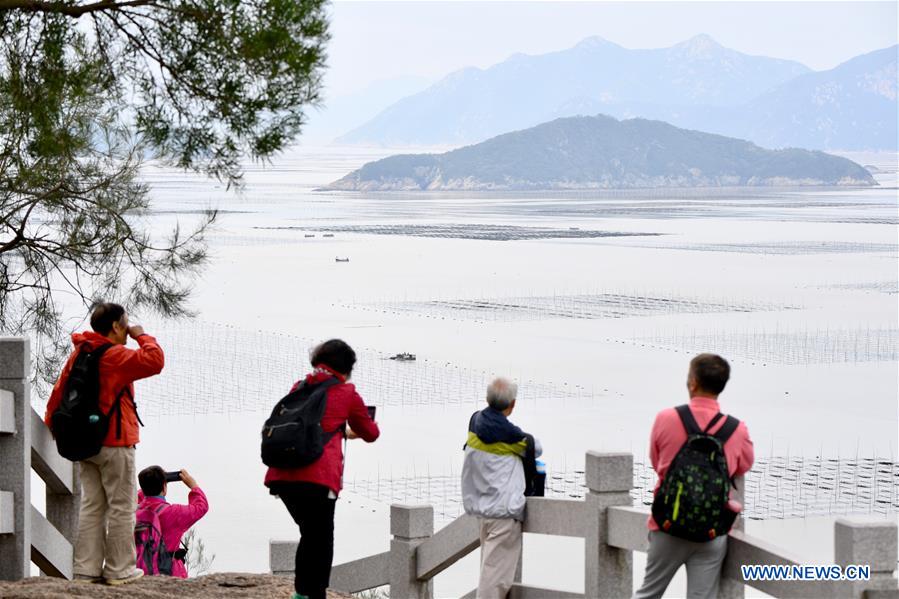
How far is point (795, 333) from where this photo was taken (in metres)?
37.9

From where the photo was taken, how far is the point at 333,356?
17.7ft

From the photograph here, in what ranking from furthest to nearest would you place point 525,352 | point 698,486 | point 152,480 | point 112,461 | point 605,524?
point 525,352 < point 152,480 < point 112,461 < point 605,524 < point 698,486

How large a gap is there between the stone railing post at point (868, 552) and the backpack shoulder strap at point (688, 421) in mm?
554

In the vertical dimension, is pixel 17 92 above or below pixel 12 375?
above

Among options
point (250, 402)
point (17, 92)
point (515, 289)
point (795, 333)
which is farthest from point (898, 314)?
point (17, 92)

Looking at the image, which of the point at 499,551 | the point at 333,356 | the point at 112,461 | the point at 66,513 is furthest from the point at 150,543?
the point at 333,356

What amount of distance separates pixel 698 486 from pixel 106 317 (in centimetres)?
263

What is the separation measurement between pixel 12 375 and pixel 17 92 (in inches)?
107

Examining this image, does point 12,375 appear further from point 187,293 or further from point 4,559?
point 187,293

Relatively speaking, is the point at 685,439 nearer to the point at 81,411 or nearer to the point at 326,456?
the point at 326,456

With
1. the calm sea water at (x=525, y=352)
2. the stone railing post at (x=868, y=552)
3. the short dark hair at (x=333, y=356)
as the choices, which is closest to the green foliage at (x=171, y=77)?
the calm sea water at (x=525, y=352)

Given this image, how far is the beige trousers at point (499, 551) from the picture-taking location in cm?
606

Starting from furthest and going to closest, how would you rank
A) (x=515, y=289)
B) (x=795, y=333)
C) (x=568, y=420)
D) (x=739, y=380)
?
(x=515, y=289)
(x=795, y=333)
(x=739, y=380)
(x=568, y=420)

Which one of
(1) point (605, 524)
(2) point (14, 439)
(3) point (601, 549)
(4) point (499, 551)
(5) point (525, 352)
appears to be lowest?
(5) point (525, 352)
